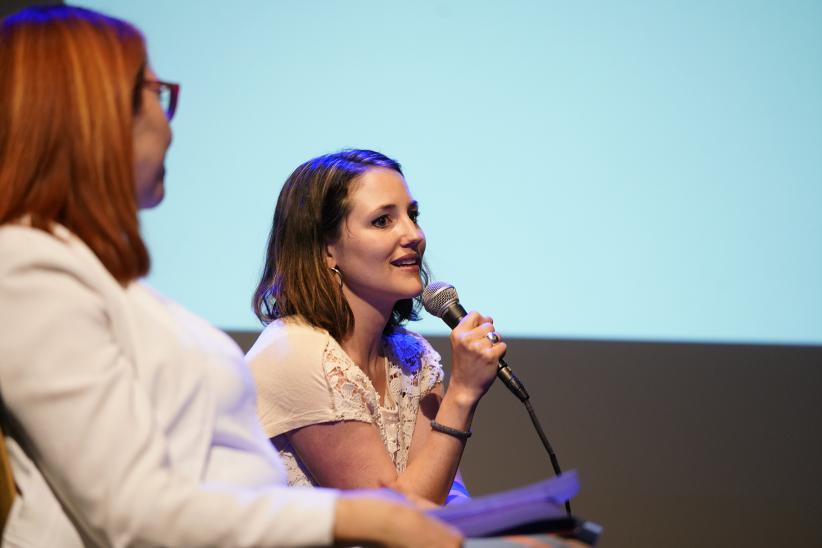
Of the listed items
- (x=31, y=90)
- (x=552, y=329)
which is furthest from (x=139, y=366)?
(x=552, y=329)

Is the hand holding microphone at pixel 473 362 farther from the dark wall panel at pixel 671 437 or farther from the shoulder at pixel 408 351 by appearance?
the dark wall panel at pixel 671 437

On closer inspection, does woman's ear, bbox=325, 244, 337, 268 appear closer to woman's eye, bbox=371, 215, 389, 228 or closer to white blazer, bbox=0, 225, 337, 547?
woman's eye, bbox=371, 215, 389, 228

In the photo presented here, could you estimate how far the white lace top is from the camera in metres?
1.62

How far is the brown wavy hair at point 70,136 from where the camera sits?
2.88 ft

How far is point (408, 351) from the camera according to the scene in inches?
77.7

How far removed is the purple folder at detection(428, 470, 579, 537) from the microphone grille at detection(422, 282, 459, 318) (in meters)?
0.76

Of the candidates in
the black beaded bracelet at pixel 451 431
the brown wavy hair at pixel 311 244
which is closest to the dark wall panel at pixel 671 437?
the brown wavy hair at pixel 311 244

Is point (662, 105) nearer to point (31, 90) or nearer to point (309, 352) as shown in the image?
point (309, 352)

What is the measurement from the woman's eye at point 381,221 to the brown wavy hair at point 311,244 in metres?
0.06

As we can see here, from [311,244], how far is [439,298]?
301 mm

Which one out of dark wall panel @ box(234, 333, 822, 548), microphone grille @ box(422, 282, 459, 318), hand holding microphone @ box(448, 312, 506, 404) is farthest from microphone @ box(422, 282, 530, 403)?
dark wall panel @ box(234, 333, 822, 548)

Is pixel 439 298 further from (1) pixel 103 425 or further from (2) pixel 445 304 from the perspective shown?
(1) pixel 103 425

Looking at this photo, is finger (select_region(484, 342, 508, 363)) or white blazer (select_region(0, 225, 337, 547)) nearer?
white blazer (select_region(0, 225, 337, 547))

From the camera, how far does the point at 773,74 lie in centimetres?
271
